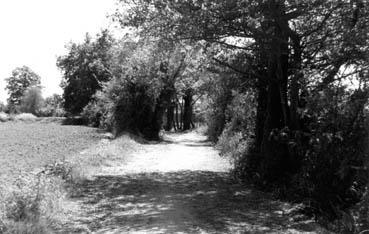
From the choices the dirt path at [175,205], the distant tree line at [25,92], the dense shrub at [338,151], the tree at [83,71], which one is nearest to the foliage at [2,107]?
the distant tree line at [25,92]

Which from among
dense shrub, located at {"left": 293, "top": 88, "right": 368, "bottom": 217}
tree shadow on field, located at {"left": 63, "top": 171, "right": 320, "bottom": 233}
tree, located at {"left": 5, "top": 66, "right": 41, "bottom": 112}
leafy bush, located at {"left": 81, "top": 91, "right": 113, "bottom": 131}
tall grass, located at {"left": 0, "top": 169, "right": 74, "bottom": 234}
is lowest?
tree shadow on field, located at {"left": 63, "top": 171, "right": 320, "bottom": 233}

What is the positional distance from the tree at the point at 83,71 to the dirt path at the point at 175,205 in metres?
50.5

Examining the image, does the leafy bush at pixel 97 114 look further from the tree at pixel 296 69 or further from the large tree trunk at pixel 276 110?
the large tree trunk at pixel 276 110

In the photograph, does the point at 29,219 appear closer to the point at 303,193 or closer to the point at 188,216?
the point at 188,216

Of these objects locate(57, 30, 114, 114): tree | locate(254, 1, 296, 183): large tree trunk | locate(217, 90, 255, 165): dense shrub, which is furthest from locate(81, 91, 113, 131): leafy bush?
locate(254, 1, 296, 183): large tree trunk

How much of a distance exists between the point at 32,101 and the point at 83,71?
51223mm

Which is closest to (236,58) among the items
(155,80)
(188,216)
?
(188,216)

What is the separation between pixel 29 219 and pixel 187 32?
7.69 m

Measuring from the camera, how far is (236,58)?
1680cm

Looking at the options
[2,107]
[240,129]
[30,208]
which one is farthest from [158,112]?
[2,107]

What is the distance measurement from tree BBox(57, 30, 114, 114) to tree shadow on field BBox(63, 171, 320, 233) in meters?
52.0

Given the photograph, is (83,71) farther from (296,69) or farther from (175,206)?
(175,206)

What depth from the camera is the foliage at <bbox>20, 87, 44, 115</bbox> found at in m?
114

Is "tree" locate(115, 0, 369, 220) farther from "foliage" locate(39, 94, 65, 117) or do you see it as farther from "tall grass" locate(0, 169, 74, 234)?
"foliage" locate(39, 94, 65, 117)
